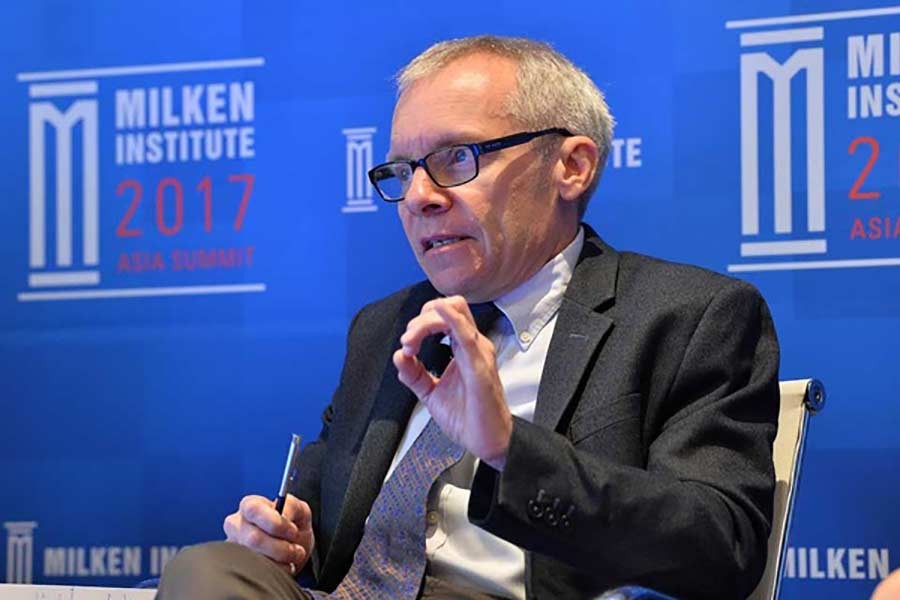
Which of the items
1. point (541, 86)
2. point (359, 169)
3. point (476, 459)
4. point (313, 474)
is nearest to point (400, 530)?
point (476, 459)

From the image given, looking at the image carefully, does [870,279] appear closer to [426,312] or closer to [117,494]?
[426,312]

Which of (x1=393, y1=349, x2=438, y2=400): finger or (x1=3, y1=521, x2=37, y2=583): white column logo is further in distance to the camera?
(x1=3, y1=521, x2=37, y2=583): white column logo

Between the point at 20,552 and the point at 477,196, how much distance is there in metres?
1.98

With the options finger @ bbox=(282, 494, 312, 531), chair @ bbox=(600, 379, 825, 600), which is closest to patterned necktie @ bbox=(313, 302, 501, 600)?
finger @ bbox=(282, 494, 312, 531)

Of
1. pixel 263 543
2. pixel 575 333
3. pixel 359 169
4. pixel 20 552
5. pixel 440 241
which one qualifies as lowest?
pixel 20 552

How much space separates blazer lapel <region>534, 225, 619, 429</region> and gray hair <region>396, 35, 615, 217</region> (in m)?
0.21

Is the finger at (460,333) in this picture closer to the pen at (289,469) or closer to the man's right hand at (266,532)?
the pen at (289,469)

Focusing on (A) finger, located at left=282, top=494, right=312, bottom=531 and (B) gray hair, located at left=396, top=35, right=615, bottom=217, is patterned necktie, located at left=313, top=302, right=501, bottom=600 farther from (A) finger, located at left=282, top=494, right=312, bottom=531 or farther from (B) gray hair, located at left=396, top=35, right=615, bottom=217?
(B) gray hair, located at left=396, top=35, right=615, bottom=217

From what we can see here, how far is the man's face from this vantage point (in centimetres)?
265

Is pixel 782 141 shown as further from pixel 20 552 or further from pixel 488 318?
pixel 20 552

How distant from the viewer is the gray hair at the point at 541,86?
2707 millimetres

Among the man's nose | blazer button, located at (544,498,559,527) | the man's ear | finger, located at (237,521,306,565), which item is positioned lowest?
finger, located at (237,521,306,565)

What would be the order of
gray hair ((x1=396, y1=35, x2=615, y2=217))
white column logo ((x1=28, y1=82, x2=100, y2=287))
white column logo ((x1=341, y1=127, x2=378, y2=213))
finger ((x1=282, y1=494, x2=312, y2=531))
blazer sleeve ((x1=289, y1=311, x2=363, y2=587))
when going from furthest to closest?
1. white column logo ((x1=28, y1=82, x2=100, y2=287))
2. white column logo ((x1=341, y1=127, x2=378, y2=213))
3. blazer sleeve ((x1=289, y1=311, x2=363, y2=587))
4. gray hair ((x1=396, y1=35, x2=615, y2=217))
5. finger ((x1=282, y1=494, x2=312, y2=531))

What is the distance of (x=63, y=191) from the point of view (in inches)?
152
